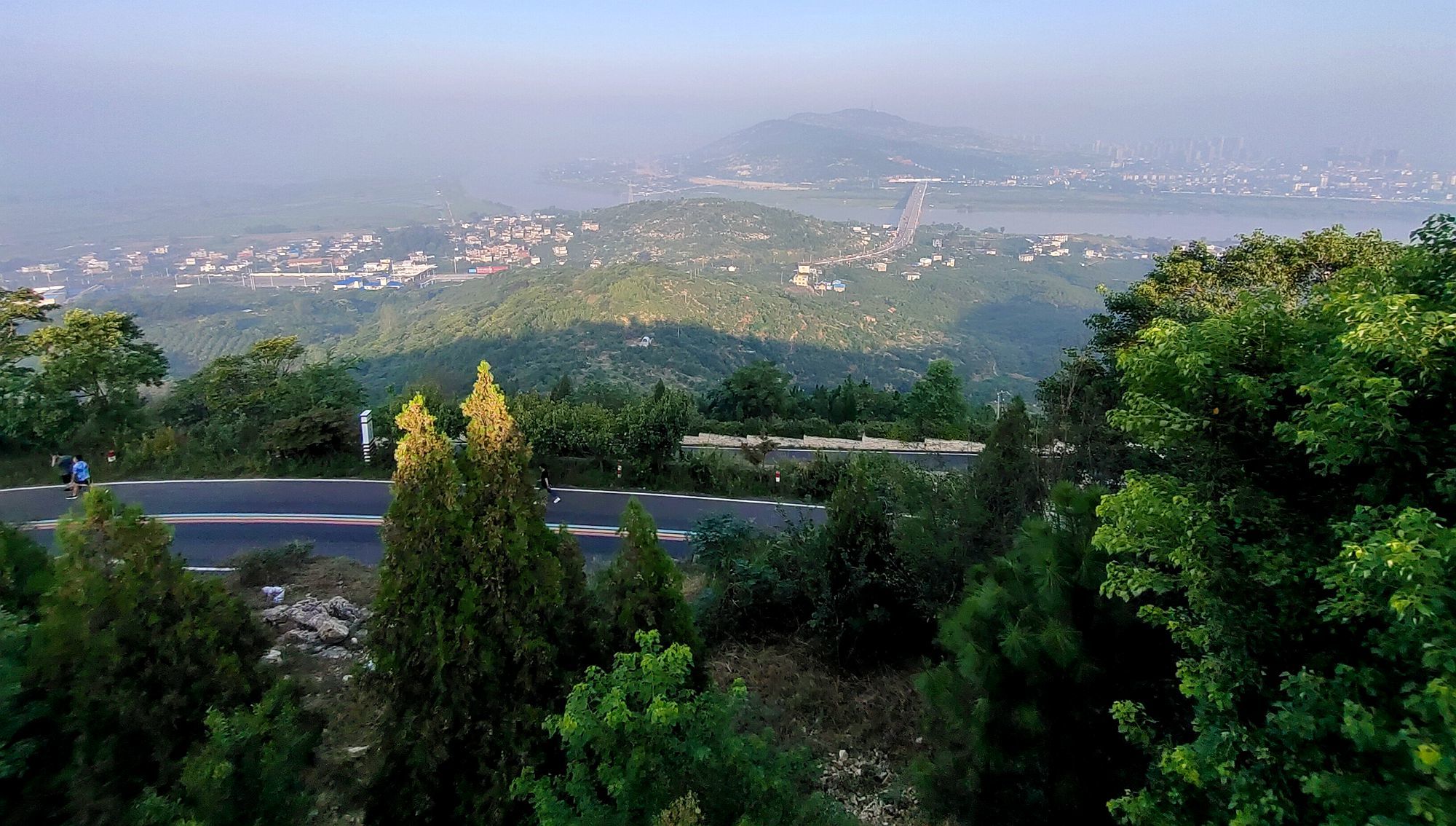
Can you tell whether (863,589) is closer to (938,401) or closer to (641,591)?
(641,591)

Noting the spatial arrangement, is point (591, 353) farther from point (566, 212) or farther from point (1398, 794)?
point (566, 212)

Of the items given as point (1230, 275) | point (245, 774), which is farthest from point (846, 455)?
point (245, 774)

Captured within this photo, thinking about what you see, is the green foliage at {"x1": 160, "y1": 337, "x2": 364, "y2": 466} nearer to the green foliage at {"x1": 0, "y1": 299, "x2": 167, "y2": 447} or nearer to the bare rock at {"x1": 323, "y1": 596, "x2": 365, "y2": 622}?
the green foliage at {"x1": 0, "y1": 299, "x2": 167, "y2": 447}

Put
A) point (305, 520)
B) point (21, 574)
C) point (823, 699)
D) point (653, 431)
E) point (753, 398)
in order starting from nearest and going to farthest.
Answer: point (21, 574) → point (823, 699) → point (305, 520) → point (653, 431) → point (753, 398)

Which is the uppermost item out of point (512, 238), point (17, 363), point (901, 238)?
point (512, 238)

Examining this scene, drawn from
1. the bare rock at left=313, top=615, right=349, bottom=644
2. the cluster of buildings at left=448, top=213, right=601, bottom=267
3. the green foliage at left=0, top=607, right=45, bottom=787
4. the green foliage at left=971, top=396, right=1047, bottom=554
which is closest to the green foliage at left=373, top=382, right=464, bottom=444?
the bare rock at left=313, top=615, right=349, bottom=644

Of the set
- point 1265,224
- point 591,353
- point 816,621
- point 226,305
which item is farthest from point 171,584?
point 1265,224
